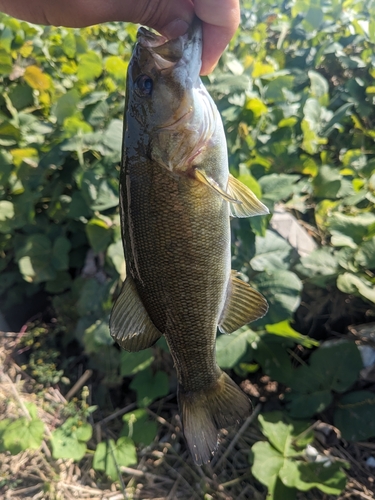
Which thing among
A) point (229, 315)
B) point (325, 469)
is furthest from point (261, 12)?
point (325, 469)

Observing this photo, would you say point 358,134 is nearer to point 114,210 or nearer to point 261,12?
point 114,210

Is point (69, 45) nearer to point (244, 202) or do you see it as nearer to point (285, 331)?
point (244, 202)

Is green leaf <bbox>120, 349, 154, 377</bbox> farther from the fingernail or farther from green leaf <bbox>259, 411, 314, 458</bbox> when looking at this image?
the fingernail

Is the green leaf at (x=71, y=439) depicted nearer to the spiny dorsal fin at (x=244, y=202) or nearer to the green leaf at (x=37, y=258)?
the green leaf at (x=37, y=258)

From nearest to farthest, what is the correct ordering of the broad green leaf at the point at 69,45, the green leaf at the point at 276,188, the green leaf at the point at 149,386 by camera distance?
the green leaf at the point at 276,188 → the green leaf at the point at 149,386 → the broad green leaf at the point at 69,45

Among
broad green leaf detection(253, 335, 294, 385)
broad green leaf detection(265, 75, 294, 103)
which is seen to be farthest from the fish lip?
broad green leaf detection(265, 75, 294, 103)

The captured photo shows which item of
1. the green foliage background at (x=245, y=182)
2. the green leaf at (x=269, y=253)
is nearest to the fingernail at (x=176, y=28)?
the green foliage background at (x=245, y=182)

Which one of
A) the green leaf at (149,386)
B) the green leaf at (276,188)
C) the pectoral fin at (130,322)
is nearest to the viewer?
the pectoral fin at (130,322)
